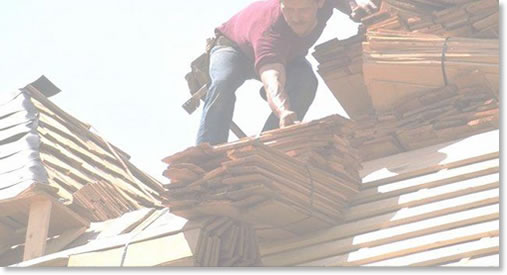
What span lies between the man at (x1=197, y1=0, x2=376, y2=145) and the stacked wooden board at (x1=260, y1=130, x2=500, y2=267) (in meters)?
0.93

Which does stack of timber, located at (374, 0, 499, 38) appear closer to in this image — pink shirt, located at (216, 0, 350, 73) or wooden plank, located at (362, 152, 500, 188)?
pink shirt, located at (216, 0, 350, 73)

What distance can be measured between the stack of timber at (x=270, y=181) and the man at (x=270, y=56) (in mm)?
530

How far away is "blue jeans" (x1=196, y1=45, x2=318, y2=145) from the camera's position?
10.8m

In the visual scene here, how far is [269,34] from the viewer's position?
10.9m

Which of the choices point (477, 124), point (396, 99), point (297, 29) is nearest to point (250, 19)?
point (297, 29)

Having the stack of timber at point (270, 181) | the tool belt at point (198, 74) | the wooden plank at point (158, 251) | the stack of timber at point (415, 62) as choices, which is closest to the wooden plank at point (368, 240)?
the stack of timber at point (270, 181)

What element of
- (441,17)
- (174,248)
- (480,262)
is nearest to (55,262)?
(174,248)

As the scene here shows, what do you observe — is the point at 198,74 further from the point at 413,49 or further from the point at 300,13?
the point at 413,49

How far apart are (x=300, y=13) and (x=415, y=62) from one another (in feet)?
2.98

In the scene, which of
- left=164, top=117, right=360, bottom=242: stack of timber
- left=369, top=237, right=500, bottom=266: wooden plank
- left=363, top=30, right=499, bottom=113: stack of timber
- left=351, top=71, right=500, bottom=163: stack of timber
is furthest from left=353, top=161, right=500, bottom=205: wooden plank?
left=363, top=30, right=499, bottom=113: stack of timber

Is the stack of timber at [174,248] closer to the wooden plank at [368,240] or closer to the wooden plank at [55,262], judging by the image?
the wooden plank at [55,262]

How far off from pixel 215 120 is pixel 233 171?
133 centimetres

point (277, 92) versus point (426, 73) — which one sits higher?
point (426, 73)

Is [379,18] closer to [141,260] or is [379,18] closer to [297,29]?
[297,29]
